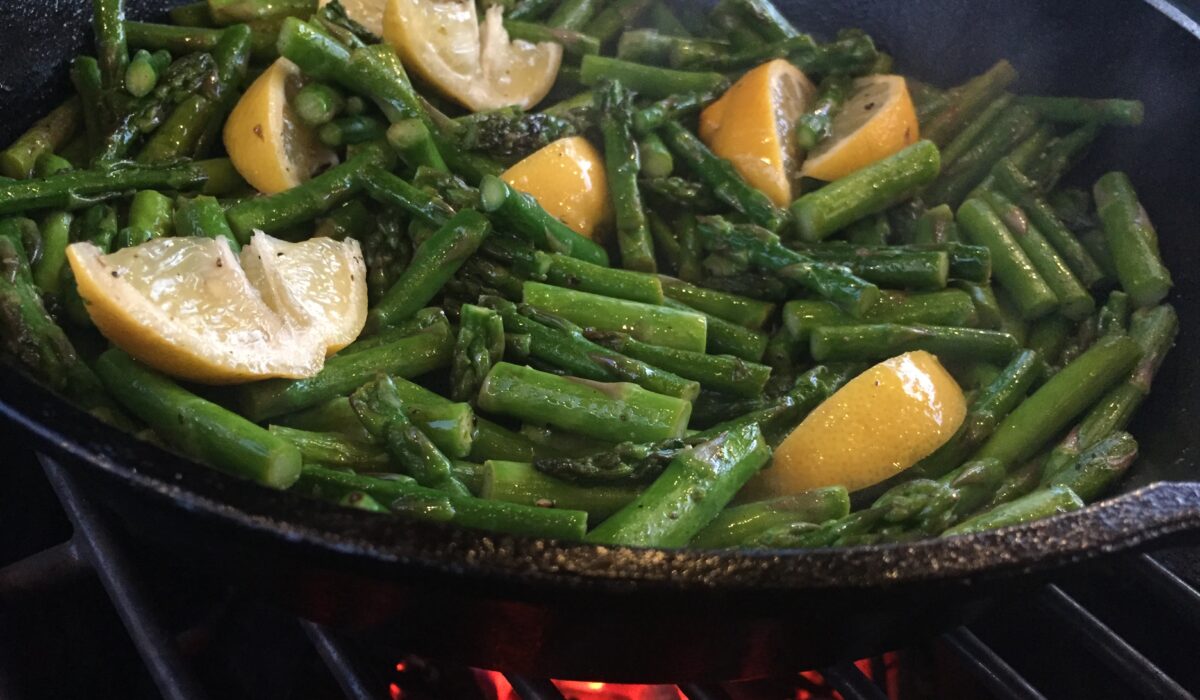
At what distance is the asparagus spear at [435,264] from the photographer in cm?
300

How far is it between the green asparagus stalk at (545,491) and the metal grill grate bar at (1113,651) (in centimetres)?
113

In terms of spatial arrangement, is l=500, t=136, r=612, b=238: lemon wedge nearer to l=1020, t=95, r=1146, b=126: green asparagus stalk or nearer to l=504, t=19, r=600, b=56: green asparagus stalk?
l=504, t=19, r=600, b=56: green asparagus stalk

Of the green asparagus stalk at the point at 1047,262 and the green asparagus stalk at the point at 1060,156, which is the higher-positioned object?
the green asparagus stalk at the point at 1060,156

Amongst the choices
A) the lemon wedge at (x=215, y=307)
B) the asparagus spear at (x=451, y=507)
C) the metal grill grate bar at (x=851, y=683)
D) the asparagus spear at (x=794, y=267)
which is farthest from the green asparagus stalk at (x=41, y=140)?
the metal grill grate bar at (x=851, y=683)

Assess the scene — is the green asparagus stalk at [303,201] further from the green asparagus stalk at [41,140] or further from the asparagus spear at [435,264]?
the green asparagus stalk at [41,140]

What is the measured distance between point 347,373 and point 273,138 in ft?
3.23

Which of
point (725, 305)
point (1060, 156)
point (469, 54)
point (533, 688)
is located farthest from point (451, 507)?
point (1060, 156)

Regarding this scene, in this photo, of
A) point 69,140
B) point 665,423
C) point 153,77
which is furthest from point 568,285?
point 69,140

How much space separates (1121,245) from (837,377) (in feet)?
4.03

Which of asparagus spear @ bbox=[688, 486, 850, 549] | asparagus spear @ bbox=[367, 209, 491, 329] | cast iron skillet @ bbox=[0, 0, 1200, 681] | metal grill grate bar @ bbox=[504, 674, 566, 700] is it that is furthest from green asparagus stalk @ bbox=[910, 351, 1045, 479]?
asparagus spear @ bbox=[367, 209, 491, 329]

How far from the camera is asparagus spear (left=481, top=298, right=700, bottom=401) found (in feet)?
9.17

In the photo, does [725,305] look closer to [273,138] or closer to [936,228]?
[936,228]

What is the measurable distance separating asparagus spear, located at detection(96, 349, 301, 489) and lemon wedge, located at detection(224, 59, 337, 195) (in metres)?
0.94

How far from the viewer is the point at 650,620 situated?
1.94m
